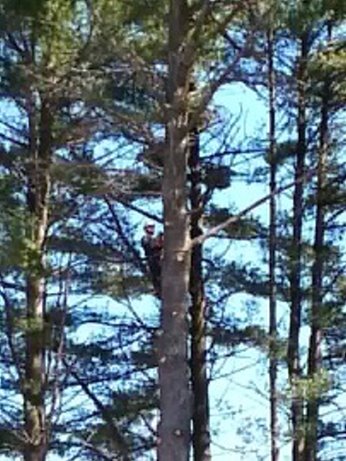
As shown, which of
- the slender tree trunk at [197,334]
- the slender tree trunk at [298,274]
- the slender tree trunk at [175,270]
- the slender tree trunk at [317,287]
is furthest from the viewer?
the slender tree trunk at [197,334]

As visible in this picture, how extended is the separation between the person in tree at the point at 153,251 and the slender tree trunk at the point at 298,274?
1.94 metres

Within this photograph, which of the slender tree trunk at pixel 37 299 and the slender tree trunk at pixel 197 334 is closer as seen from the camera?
the slender tree trunk at pixel 37 299

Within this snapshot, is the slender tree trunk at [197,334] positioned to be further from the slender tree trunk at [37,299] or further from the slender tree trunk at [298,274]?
the slender tree trunk at [37,299]

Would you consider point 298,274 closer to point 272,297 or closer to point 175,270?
point 272,297

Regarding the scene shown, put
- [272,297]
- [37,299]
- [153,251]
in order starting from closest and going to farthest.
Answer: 1. [153,251]
2. [272,297]
3. [37,299]

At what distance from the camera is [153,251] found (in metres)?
13.2

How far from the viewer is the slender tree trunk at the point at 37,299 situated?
14.0m

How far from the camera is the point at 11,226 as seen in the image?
13086mm

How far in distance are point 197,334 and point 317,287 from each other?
1.67 metres

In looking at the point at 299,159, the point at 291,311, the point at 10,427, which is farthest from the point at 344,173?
the point at 10,427

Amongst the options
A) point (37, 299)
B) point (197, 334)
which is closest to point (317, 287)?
point (197, 334)

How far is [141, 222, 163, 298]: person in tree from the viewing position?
520 inches

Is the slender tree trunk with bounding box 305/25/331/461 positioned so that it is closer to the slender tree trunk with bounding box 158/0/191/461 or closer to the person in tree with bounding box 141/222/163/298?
the person in tree with bounding box 141/222/163/298

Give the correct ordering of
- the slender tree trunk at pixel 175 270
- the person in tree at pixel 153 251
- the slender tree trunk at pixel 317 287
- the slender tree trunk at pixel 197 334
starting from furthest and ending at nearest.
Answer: the slender tree trunk at pixel 197 334, the slender tree trunk at pixel 317 287, the person in tree at pixel 153 251, the slender tree trunk at pixel 175 270
